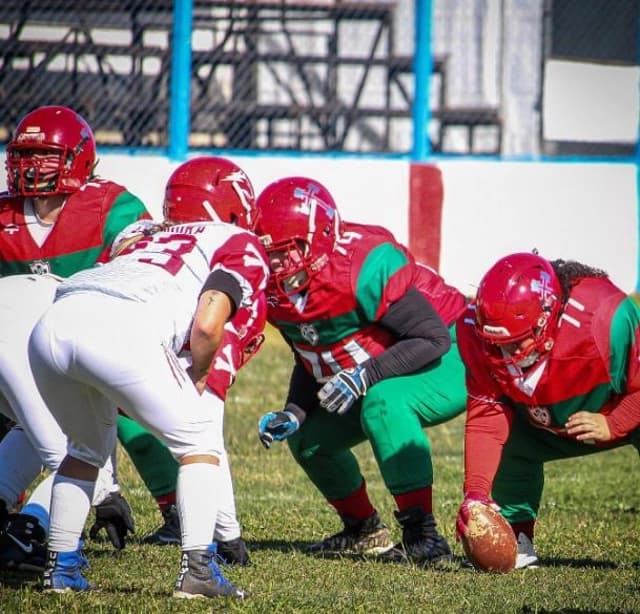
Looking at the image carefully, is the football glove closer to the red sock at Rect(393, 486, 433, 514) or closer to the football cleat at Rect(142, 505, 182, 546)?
the red sock at Rect(393, 486, 433, 514)

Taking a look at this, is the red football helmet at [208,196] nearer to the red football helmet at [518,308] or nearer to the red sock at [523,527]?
the red football helmet at [518,308]

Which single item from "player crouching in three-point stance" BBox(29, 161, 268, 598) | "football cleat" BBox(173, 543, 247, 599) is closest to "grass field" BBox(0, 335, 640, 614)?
"football cleat" BBox(173, 543, 247, 599)

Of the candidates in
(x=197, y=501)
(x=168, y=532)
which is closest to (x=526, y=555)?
(x=168, y=532)

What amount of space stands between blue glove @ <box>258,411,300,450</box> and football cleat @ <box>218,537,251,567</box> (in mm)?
476

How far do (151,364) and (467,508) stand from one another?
4.74 ft

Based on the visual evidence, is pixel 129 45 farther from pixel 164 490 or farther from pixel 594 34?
pixel 164 490

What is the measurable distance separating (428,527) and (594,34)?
8.37m

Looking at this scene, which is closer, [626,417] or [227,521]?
[626,417]

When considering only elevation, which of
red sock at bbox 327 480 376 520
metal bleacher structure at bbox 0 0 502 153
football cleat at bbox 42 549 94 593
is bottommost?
red sock at bbox 327 480 376 520

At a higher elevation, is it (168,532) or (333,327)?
(333,327)

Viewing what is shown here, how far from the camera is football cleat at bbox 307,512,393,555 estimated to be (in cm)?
597

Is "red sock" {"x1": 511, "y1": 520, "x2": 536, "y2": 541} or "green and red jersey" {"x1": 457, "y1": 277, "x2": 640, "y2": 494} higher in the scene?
"green and red jersey" {"x1": 457, "y1": 277, "x2": 640, "y2": 494}

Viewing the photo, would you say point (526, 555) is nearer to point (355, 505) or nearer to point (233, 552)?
point (355, 505)

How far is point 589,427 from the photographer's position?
512 centimetres
